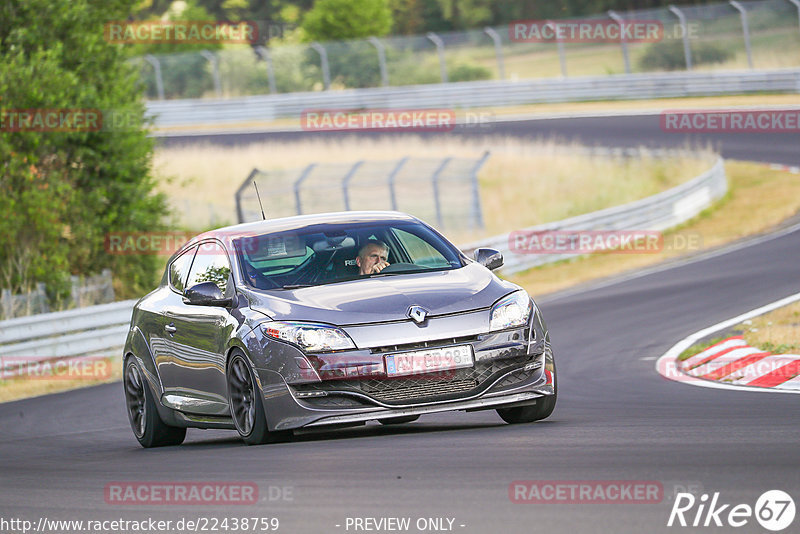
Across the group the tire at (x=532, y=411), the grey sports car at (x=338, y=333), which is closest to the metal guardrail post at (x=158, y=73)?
the grey sports car at (x=338, y=333)

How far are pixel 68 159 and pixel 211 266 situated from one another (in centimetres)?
1458

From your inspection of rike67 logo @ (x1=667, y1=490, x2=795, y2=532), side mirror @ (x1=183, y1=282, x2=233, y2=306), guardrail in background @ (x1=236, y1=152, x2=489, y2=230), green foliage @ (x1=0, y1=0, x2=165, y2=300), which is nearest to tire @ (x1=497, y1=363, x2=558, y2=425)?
side mirror @ (x1=183, y1=282, x2=233, y2=306)

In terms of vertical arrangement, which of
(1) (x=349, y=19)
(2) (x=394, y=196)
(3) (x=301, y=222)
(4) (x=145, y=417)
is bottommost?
(2) (x=394, y=196)

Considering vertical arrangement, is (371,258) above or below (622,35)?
above

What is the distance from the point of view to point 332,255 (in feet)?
30.0

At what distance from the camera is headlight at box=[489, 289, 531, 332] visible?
27.2 ft

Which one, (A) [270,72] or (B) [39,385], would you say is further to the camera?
(A) [270,72]

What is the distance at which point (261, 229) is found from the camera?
9.52 meters

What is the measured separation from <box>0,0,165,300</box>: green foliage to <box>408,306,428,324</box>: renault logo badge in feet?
47.6

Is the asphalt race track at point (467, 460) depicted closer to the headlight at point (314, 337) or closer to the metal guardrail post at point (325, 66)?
the headlight at point (314, 337)

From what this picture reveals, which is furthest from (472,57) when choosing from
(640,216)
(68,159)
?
(68,159)

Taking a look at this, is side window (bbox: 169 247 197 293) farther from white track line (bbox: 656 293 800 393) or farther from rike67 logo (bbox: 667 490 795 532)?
rike67 logo (bbox: 667 490 795 532)

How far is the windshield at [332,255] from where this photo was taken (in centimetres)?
897

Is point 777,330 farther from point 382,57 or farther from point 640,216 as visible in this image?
point 382,57
